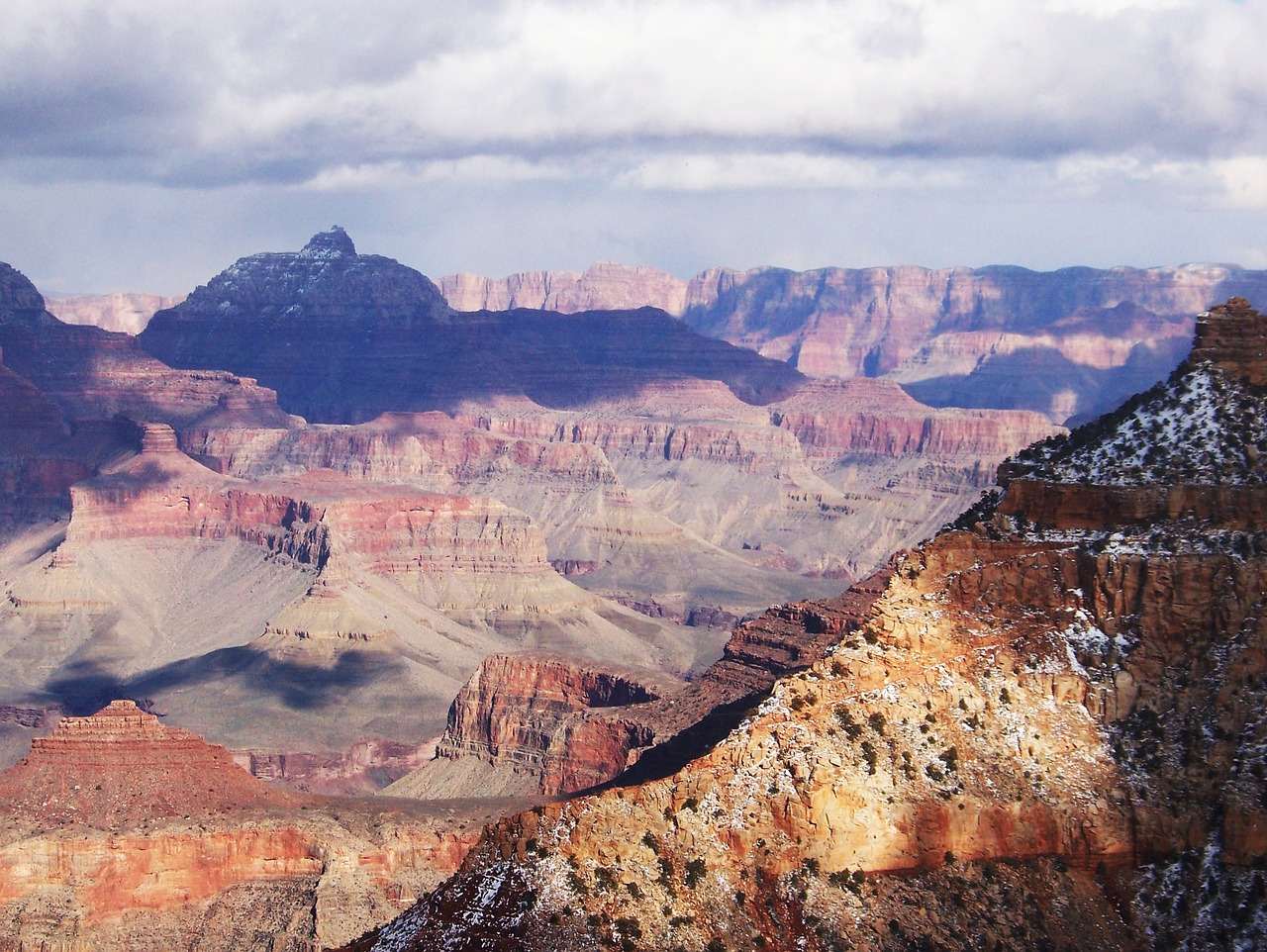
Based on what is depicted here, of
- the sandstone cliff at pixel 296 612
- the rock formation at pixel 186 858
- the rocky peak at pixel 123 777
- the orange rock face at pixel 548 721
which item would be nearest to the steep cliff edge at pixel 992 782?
the rock formation at pixel 186 858

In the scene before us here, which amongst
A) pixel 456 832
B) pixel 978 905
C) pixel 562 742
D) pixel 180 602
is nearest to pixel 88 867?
pixel 456 832

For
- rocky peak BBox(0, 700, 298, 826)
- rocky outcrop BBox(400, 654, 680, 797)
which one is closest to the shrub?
rocky peak BBox(0, 700, 298, 826)

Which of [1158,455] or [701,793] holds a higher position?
[1158,455]

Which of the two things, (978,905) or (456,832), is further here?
(456,832)

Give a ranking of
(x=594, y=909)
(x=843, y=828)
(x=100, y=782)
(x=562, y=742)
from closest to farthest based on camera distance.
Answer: (x=594, y=909), (x=843, y=828), (x=100, y=782), (x=562, y=742)

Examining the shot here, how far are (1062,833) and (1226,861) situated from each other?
3354mm

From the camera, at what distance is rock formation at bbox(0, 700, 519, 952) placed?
73.1 metres

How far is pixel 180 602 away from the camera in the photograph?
596ft

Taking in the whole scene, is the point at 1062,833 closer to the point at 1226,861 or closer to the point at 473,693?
the point at 1226,861

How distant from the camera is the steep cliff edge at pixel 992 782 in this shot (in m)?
41.3

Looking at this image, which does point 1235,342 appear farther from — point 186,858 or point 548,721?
point 548,721

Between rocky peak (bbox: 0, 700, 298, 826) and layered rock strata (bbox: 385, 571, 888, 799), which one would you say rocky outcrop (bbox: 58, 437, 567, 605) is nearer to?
layered rock strata (bbox: 385, 571, 888, 799)

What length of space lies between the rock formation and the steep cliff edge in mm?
31901

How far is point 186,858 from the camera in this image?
75375 millimetres
